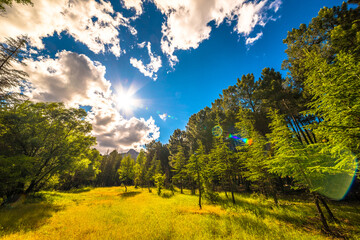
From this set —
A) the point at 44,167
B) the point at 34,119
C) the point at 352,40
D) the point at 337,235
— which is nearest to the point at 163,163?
the point at 44,167

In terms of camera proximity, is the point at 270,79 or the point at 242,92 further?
the point at 242,92

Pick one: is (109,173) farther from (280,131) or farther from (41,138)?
(280,131)

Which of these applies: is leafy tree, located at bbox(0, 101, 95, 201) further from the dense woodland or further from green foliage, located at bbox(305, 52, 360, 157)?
green foliage, located at bbox(305, 52, 360, 157)

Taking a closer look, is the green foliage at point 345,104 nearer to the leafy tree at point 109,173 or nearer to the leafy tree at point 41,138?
the leafy tree at point 41,138

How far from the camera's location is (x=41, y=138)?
663 inches

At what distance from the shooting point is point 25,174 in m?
14.9

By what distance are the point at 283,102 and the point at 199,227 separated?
2444cm

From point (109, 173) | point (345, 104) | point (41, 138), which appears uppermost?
point (41, 138)

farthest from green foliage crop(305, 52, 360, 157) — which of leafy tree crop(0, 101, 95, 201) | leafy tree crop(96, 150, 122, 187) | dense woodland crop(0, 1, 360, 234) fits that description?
leafy tree crop(96, 150, 122, 187)

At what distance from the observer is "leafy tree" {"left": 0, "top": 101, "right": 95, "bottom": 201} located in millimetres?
14719

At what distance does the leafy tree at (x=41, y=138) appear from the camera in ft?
48.3

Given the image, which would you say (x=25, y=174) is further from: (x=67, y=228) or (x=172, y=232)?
(x=172, y=232)

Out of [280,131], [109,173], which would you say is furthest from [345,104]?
[109,173]

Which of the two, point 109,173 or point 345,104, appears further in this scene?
point 109,173
